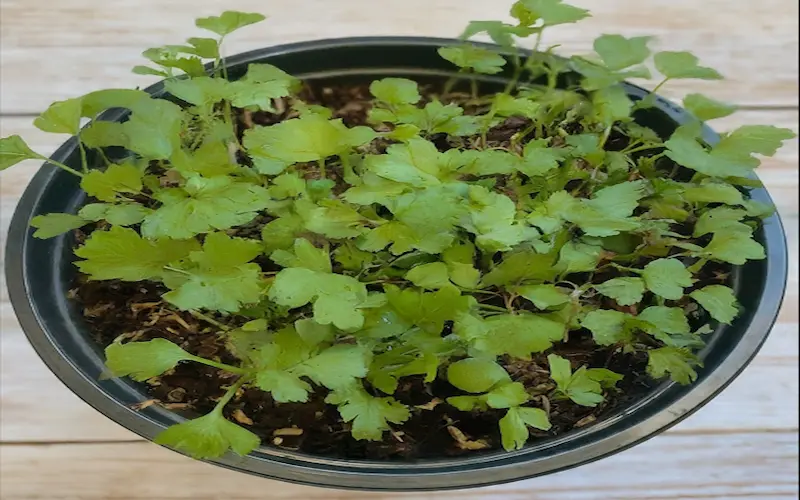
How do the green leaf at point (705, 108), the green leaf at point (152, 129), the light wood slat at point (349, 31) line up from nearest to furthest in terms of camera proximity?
the green leaf at point (152, 129)
the green leaf at point (705, 108)
the light wood slat at point (349, 31)

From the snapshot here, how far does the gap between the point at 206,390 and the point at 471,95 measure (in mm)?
410

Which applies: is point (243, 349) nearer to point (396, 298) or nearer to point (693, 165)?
point (396, 298)

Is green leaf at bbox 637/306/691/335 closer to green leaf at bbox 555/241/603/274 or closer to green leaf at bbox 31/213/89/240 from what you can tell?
green leaf at bbox 555/241/603/274

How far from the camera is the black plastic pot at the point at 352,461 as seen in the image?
1.67 ft

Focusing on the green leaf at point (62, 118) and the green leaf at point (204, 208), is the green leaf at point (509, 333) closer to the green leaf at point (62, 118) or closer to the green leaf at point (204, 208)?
the green leaf at point (204, 208)

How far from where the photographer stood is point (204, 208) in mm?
538

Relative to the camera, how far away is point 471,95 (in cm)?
79

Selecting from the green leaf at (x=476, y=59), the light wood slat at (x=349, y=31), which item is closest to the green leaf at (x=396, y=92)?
the green leaf at (x=476, y=59)

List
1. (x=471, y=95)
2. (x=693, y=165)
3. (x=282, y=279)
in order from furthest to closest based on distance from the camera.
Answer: (x=471, y=95) < (x=693, y=165) < (x=282, y=279)

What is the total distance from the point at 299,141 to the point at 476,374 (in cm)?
21

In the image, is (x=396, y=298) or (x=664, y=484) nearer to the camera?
(x=396, y=298)

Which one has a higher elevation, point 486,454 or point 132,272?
point 132,272

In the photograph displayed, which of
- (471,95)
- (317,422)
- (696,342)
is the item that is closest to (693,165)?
(696,342)

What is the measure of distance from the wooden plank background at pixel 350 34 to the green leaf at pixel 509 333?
230 millimetres
